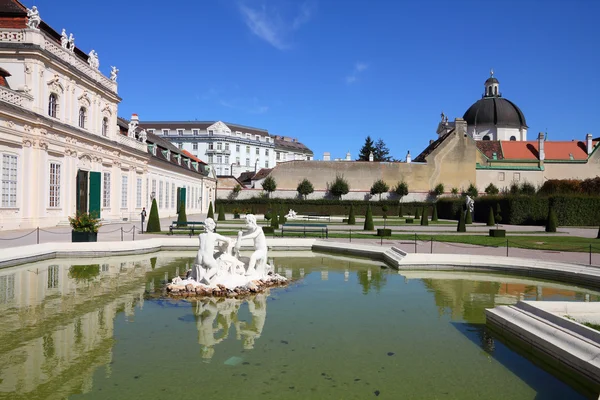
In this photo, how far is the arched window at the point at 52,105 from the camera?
2272cm

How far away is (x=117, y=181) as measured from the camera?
1204 inches

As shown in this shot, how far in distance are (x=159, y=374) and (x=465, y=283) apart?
827 cm

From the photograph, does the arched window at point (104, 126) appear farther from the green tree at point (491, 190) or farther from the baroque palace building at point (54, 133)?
the green tree at point (491, 190)

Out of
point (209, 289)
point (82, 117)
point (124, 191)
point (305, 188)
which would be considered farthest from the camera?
point (305, 188)

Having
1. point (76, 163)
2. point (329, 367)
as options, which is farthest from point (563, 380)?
point (76, 163)

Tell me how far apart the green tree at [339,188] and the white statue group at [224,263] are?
4396 centimetres

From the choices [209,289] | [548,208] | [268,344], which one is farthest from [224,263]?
[548,208]

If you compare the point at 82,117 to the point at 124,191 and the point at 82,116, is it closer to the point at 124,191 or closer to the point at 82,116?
the point at 82,116

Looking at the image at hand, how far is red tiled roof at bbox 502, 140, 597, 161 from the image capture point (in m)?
61.4

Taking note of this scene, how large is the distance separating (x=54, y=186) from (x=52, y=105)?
430cm

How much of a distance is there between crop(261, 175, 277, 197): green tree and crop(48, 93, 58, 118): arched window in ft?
104

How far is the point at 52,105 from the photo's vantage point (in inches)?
905

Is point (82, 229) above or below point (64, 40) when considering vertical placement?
below

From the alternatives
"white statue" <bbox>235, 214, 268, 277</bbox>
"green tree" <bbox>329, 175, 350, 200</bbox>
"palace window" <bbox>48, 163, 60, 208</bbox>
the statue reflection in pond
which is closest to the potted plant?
"palace window" <bbox>48, 163, 60, 208</bbox>
